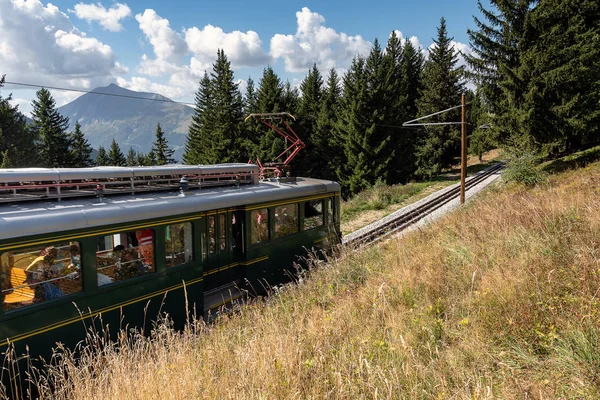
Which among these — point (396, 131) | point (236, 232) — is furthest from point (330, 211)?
point (396, 131)

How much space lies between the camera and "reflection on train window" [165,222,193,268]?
23.9 ft

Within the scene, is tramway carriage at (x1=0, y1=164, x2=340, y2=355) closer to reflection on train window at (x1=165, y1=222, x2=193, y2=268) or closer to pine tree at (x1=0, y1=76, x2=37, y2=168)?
reflection on train window at (x1=165, y1=222, x2=193, y2=268)

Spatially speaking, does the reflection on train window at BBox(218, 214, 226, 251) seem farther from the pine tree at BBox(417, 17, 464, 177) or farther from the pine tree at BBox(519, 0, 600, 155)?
the pine tree at BBox(417, 17, 464, 177)

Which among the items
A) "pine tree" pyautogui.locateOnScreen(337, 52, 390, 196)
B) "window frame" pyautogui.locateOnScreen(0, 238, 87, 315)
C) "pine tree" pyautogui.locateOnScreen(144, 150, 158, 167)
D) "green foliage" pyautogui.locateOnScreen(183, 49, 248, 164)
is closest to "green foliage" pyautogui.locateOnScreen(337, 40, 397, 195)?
"pine tree" pyautogui.locateOnScreen(337, 52, 390, 196)

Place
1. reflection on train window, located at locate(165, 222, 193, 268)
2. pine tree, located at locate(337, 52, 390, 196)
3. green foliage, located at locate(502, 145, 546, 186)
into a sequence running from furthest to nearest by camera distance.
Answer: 1. pine tree, located at locate(337, 52, 390, 196)
2. green foliage, located at locate(502, 145, 546, 186)
3. reflection on train window, located at locate(165, 222, 193, 268)

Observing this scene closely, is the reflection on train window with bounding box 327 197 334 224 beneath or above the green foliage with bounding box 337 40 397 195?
beneath

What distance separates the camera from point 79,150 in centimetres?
5503

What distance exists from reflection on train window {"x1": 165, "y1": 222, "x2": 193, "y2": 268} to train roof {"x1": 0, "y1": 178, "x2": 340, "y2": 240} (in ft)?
1.03

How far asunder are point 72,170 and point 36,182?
0.59 meters

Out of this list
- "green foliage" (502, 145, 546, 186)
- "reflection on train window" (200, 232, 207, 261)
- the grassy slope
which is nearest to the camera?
"reflection on train window" (200, 232, 207, 261)

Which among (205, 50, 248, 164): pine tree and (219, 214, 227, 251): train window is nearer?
(219, 214, 227, 251): train window

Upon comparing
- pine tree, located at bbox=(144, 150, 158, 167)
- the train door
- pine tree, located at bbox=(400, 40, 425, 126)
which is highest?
pine tree, located at bbox=(400, 40, 425, 126)

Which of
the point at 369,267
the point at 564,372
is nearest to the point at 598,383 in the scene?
the point at 564,372

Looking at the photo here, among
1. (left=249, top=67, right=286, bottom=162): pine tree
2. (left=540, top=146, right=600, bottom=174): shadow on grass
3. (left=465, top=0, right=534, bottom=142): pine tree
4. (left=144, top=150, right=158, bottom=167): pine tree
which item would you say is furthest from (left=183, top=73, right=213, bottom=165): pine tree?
(left=540, top=146, right=600, bottom=174): shadow on grass
